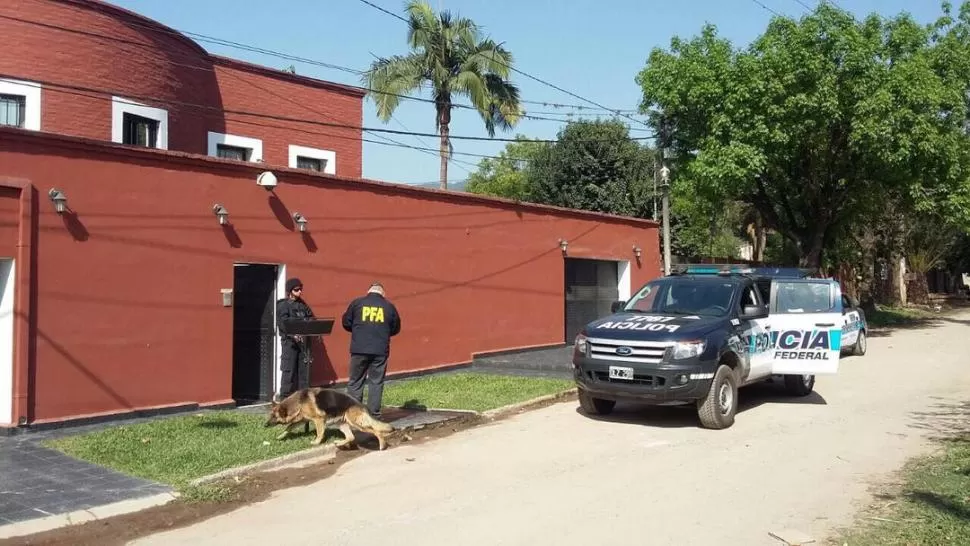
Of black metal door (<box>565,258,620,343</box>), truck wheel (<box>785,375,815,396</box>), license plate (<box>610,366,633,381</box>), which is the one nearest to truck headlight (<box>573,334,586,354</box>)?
license plate (<box>610,366,633,381</box>)

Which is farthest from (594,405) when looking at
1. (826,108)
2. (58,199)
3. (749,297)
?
(826,108)

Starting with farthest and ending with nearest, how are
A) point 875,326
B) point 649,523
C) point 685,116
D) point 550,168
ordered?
point 550,168 < point 875,326 < point 685,116 < point 649,523

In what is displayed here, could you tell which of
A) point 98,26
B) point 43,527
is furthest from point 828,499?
point 98,26

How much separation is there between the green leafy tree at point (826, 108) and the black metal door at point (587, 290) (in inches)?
150

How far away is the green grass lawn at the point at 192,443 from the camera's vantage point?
854 cm

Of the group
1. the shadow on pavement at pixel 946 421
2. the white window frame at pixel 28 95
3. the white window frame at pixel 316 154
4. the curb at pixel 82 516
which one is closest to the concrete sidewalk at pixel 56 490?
the curb at pixel 82 516

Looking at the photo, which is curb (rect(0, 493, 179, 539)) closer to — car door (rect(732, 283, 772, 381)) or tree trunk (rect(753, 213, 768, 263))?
car door (rect(732, 283, 772, 381))

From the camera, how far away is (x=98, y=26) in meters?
15.4

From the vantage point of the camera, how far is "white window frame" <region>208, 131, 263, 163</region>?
18656mm

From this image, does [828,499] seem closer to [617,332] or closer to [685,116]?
[617,332]

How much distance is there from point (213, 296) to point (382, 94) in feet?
45.1

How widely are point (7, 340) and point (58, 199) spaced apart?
1.75 m

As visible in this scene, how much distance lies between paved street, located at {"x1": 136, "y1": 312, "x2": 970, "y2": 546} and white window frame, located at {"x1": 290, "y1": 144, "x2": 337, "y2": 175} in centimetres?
1087

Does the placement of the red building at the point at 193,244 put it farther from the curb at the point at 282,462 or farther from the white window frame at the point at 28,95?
the curb at the point at 282,462
